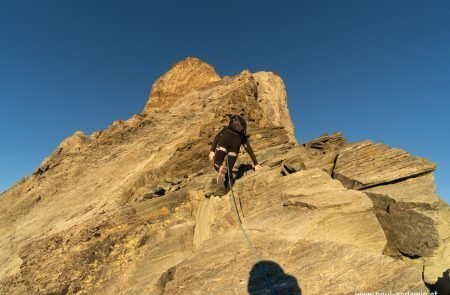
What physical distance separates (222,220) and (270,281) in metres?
4.57

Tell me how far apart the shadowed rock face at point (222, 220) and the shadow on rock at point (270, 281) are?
4 centimetres

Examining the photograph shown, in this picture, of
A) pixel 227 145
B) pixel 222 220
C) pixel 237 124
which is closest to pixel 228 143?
pixel 227 145

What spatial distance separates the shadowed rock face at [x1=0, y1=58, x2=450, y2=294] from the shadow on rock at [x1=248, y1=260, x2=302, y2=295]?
4 centimetres

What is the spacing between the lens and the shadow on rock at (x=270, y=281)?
9.30 m

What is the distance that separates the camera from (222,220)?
14.2m

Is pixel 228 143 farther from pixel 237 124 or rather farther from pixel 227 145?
pixel 237 124

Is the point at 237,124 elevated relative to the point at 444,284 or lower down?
elevated

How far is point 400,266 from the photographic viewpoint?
Answer: 8883 mm

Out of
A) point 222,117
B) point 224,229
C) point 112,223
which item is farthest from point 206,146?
point 224,229

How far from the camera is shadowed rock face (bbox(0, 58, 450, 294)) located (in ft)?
33.9

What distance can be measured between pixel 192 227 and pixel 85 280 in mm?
5364

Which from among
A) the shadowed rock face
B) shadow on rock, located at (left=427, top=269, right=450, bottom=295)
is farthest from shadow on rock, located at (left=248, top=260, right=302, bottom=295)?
shadow on rock, located at (left=427, top=269, right=450, bottom=295)

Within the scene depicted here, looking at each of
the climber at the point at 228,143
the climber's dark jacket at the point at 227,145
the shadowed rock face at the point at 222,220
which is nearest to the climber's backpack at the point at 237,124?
the climber at the point at 228,143

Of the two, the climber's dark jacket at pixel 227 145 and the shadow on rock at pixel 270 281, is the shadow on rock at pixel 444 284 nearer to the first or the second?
the shadow on rock at pixel 270 281
